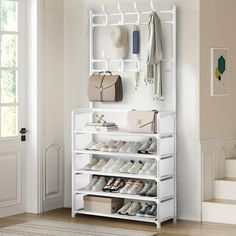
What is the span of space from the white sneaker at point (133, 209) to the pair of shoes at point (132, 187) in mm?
150

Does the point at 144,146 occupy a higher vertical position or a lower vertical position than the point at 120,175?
higher

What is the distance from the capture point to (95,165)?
7.63m

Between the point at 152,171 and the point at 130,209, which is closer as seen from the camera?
the point at 152,171

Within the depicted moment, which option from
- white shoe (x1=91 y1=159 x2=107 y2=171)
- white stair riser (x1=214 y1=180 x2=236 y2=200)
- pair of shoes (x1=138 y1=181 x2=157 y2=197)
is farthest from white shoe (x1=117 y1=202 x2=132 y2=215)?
white stair riser (x1=214 y1=180 x2=236 y2=200)

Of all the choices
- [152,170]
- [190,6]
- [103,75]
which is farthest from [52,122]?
[190,6]

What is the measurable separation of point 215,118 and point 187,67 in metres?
0.68

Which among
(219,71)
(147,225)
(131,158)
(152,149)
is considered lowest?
(147,225)

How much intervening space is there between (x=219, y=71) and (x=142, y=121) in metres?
1.04

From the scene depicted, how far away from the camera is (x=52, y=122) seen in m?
7.98

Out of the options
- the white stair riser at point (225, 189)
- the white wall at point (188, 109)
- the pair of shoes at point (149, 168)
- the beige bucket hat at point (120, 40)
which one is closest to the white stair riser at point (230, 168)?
the white stair riser at point (225, 189)

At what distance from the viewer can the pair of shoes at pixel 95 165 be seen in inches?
299

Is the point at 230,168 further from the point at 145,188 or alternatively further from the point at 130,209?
the point at 130,209

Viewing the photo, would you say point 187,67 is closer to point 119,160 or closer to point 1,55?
point 119,160

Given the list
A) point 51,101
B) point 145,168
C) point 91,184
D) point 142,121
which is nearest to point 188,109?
point 142,121
